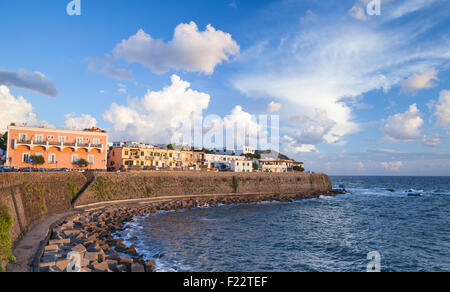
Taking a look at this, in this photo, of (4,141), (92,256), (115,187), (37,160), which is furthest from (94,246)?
(4,141)

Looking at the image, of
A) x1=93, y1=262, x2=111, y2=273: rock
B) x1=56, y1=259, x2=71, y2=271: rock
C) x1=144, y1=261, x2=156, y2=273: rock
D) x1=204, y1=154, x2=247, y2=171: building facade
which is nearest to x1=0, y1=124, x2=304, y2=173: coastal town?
x1=204, y1=154, x2=247, y2=171: building facade

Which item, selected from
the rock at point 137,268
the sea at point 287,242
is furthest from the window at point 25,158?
the rock at point 137,268

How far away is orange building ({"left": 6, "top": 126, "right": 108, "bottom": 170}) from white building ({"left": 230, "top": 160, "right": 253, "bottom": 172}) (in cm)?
3865

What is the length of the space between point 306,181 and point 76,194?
6187cm

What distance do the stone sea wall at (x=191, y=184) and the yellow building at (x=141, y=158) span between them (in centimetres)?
995

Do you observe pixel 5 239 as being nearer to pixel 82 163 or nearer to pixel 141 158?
pixel 82 163

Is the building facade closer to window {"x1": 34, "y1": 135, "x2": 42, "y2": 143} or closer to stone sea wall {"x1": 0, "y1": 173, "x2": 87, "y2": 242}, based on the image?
window {"x1": 34, "y1": 135, "x2": 42, "y2": 143}

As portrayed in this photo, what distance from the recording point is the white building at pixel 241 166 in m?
79.6

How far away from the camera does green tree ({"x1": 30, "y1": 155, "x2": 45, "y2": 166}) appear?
144 feet

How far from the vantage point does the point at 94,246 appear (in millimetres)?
19266

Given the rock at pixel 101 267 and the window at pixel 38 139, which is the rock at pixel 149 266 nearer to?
the rock at pixel 101 267

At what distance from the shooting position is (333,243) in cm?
2542
